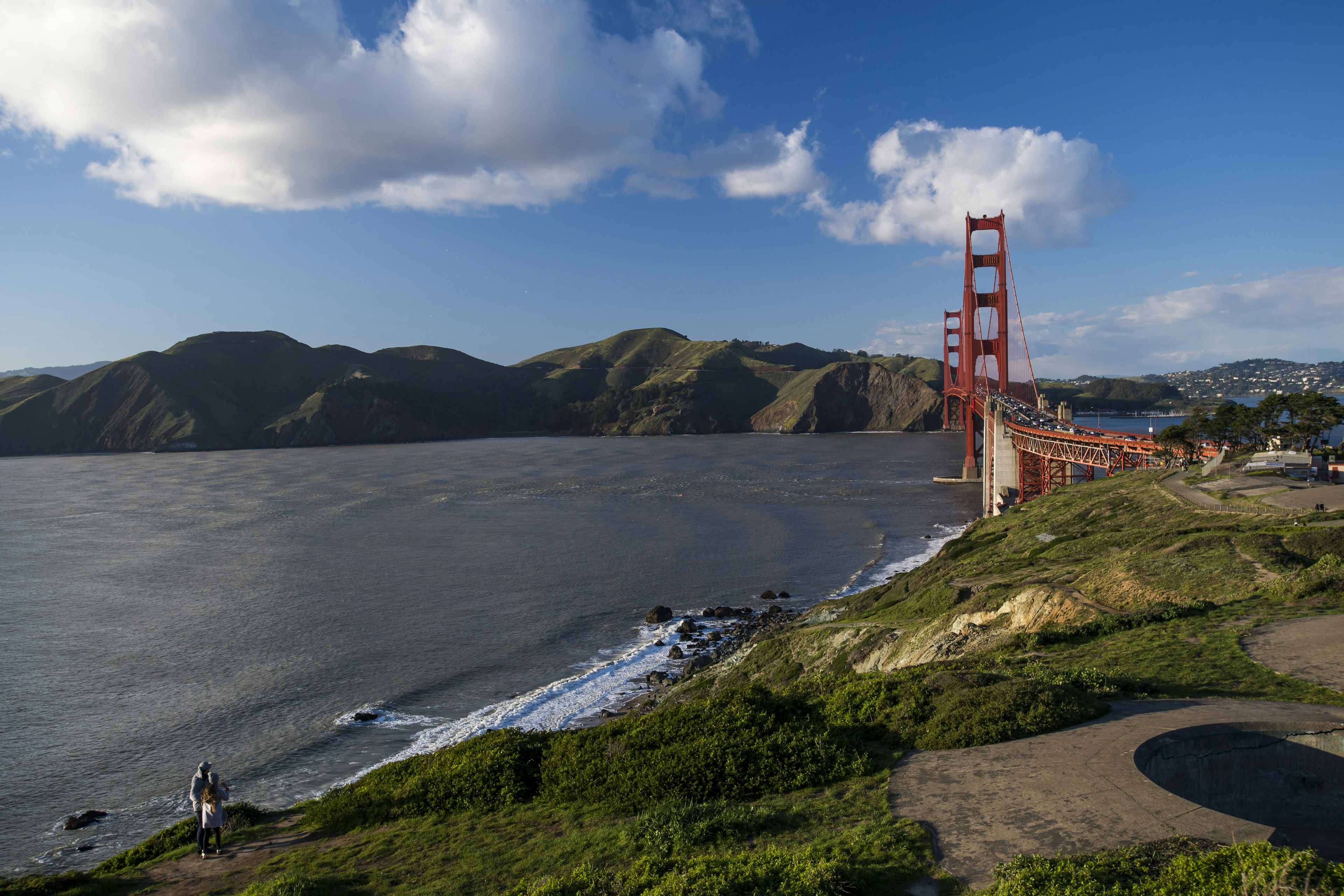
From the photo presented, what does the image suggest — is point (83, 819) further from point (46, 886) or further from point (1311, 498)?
point (1311, 498)

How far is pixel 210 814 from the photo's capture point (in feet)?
33.6

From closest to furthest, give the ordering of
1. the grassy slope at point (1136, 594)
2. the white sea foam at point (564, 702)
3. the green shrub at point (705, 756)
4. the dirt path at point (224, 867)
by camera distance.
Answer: the green shrub at point (705, 756)
the dirt path at point (224, 867)
the grassy slope at point (1136, 594)
the white sea foam at point (564, 702)

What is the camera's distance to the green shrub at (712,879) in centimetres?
575

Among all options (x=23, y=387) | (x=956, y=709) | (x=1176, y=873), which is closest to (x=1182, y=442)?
(x=956, y=709)

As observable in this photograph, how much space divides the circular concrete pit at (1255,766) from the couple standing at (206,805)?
37.8 feet

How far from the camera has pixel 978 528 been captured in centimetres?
3547

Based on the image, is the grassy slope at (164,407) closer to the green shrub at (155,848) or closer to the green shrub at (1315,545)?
the green shrub at (155,848)

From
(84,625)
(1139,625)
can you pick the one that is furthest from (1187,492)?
(84,625)

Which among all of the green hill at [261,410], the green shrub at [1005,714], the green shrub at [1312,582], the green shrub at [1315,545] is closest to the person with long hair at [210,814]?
the green shrub at [1005,714]

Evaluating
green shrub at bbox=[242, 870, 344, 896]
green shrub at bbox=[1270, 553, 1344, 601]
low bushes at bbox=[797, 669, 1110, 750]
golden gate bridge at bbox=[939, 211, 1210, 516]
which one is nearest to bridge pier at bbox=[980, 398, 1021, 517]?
golden gate bridge at bbox=[939, 211, 1210, 516]

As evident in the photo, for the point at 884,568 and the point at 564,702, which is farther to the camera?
the point at 884,568

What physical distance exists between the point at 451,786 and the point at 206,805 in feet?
10.7

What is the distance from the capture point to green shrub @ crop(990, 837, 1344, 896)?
16.0ft

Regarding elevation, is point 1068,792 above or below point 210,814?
above
